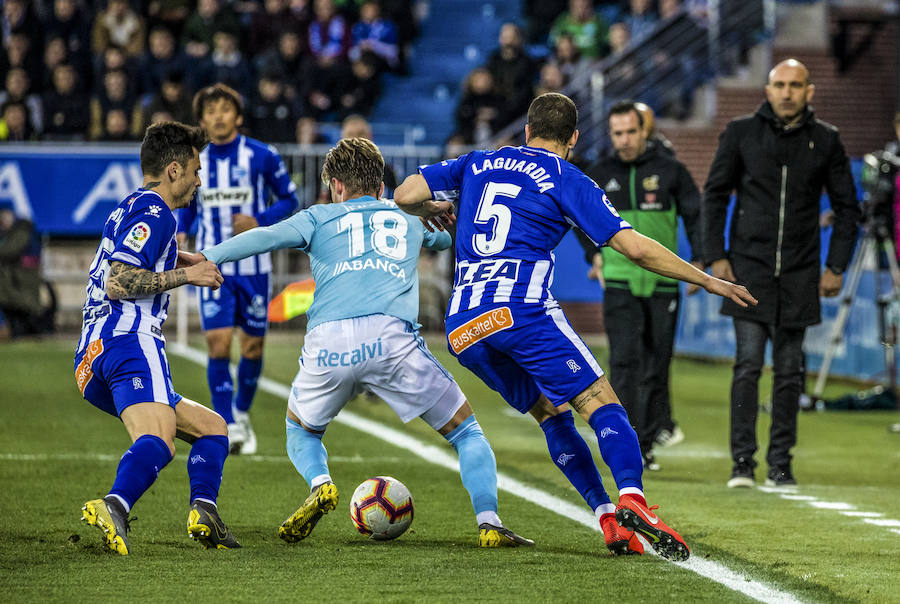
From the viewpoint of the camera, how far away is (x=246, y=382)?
9359mm

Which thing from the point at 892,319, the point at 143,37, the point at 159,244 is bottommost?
the point at 892,319

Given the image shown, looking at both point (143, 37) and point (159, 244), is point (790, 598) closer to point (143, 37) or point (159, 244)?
point (159, 244)

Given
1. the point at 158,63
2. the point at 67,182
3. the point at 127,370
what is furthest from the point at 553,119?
the point at 158,63

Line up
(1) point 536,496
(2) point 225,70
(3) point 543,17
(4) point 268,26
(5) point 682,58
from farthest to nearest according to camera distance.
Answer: (3) point 543,17 < (4) point 268,26 < (2) point 225,70 < (5) point 682,58 < (1) point 536,496

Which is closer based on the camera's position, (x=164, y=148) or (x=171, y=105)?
(x=164, y=148)

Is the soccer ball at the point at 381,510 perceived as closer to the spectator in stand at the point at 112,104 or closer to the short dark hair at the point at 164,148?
the short dark hair at the point at 164,148

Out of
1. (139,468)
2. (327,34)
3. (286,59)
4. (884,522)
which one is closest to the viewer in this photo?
(139,468)

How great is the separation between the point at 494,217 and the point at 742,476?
288cm

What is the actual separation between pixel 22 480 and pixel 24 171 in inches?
438

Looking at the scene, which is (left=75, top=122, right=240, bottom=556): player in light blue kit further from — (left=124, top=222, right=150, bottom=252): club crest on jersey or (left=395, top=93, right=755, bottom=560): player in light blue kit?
(left=395, top=93, right=755, bottom=560): player in light blue kit

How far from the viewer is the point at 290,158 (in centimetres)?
1861

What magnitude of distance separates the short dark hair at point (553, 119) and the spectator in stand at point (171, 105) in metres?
13.5

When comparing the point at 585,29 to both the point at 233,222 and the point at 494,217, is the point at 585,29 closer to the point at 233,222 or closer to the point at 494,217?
the point at 233,222

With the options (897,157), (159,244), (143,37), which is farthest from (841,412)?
(143,37)
